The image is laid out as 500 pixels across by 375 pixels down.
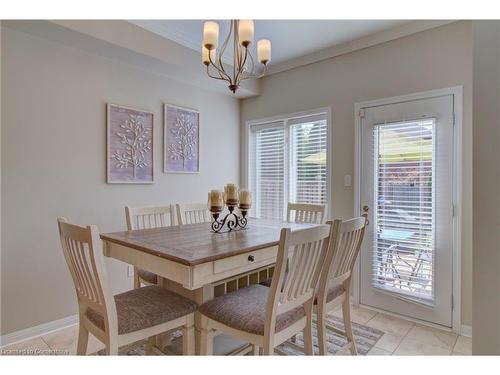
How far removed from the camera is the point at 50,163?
7.70 ft

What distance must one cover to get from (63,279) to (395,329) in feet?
9.27

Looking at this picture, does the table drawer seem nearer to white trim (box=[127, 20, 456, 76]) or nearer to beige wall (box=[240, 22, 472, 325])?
beige wall (box=[240, 22, 472, 325])

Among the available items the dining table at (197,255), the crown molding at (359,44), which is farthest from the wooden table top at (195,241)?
the crown molding at (359,44)

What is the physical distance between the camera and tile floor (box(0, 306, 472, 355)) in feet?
6.93

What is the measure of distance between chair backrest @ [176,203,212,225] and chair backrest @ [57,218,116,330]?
106 centimetres

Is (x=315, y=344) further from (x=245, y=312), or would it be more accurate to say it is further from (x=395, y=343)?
(x=245, y=312)

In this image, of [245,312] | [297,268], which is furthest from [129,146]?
[297,268]

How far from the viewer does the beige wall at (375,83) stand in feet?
7.64

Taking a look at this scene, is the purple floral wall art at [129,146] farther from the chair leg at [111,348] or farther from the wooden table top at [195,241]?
the chair leg at [111,348]

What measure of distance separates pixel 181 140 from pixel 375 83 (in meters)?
2.08
